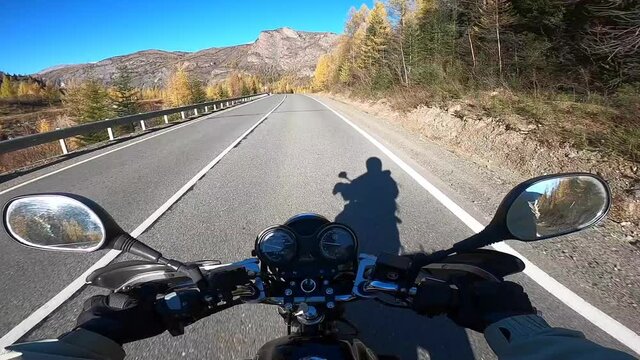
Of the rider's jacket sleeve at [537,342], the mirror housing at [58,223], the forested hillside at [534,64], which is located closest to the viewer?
the rider's jacket sleeve at [537,342]

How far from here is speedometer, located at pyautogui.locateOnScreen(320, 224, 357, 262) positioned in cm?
143

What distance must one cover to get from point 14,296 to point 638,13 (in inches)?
473

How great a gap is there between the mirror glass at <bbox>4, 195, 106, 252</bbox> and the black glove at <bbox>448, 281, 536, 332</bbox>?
52.3 inches

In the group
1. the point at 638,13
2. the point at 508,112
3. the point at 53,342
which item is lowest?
the point at 508,112

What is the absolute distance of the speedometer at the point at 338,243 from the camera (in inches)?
56.1

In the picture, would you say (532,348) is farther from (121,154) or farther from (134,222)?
(121,154)

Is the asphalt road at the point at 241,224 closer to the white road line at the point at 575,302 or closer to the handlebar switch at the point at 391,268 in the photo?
the white road line at the point at 575,302

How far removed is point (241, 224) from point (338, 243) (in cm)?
333

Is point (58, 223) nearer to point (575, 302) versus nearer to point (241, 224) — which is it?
point (241, 224)

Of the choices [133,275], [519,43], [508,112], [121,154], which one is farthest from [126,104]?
[133,275]

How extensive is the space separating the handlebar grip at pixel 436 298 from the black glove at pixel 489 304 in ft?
0.07

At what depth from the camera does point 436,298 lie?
4.43 feet

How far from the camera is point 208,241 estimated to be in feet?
13.5

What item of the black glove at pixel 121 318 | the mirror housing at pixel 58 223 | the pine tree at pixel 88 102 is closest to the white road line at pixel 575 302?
the black glove at pixel 121 318
